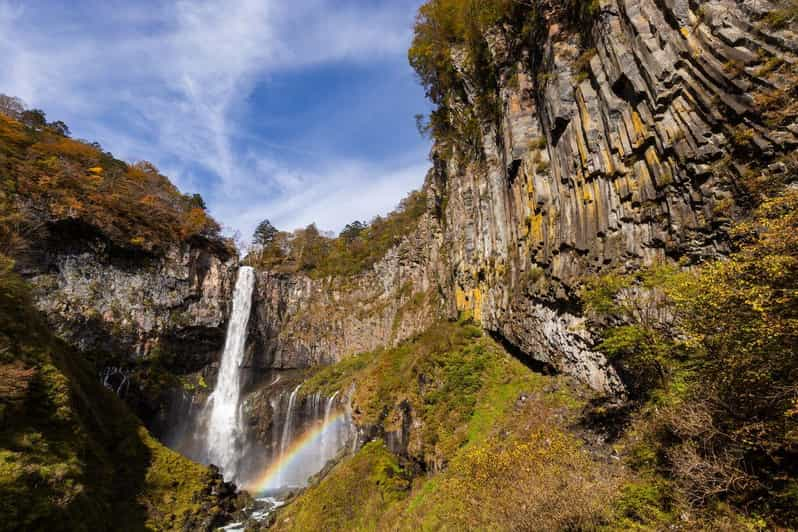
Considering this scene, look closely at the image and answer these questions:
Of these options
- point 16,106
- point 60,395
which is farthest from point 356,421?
point 16,106

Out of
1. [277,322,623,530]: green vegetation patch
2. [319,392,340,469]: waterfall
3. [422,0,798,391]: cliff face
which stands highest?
[422,0,798,391]: cliff face

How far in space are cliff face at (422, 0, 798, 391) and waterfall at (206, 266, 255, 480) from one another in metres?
31.2

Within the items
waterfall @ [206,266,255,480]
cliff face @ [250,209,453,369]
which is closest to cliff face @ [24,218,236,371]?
waterfall @ [206,266,255,480]

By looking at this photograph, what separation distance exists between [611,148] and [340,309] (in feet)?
134

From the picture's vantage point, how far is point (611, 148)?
44.2 feet

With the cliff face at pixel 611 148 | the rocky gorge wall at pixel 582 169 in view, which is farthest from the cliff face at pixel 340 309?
the cliff face at pixel 611 148

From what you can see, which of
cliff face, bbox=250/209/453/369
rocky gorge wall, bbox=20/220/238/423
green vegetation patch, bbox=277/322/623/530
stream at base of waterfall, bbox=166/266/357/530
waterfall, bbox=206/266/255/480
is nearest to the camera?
green vegetation patch, bbox=277/322/623/530

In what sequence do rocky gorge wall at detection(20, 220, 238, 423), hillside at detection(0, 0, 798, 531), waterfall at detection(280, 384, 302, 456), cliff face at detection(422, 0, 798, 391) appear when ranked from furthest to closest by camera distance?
1. rocky gorge wall at detection(20, 220, 238, 423)
2. waterfall at detection(280, 384, 302, 456)
3. cliff face at detection(422, 0, 798, 391)
4. hillside at detection(0, 0, 798, 531)

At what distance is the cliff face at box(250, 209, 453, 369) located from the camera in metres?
40.8

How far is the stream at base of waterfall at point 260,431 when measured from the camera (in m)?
32.7

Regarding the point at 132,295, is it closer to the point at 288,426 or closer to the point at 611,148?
the point at 288,426

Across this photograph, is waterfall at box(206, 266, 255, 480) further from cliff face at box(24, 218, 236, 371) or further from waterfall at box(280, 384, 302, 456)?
waterfall at box(280, 384, 302, 456)

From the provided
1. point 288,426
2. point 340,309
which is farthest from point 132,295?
point 340,309

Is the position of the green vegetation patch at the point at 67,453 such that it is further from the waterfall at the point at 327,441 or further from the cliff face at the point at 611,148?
the cliff face at the point at 611,148
